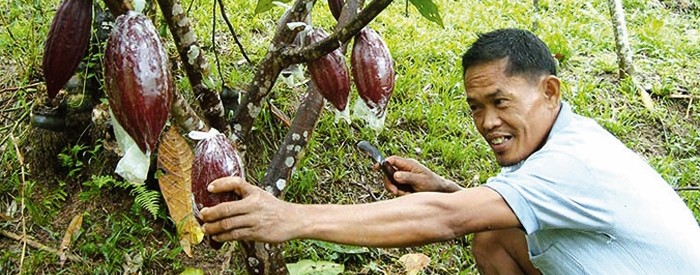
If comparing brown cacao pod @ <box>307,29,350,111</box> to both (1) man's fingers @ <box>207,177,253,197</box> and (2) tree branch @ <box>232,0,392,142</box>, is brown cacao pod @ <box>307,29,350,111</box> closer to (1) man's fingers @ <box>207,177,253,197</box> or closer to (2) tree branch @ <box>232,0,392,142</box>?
(2) tree branch @ <box>232,0,392,142</box>

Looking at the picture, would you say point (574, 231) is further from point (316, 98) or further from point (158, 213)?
point (158, 213)

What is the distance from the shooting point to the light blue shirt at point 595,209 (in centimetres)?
146

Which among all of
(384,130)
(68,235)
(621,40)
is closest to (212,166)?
(68,235)

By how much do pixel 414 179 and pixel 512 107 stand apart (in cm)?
44

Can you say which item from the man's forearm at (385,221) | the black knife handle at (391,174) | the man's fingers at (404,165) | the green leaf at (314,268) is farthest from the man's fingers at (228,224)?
the green leaf at (314,268)

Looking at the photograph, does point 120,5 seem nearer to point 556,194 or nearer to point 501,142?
point 556,194

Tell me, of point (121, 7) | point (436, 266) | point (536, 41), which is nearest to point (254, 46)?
point (436, 266)

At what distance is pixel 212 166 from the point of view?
3.31ft

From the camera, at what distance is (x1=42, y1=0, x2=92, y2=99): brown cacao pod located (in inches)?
35.9

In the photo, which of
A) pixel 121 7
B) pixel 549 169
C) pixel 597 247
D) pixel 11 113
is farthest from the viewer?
pixel 11 113

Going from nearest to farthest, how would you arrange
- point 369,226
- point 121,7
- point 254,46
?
point 121,7 → point 369,226 → point 254,46

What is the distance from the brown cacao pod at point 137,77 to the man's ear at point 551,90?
111 centimetres

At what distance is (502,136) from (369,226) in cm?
56

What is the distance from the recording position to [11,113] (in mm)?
2633
